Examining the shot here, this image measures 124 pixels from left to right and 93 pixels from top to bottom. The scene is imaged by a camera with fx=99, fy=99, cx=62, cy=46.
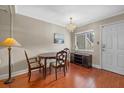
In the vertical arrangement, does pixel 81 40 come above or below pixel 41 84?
Result: above

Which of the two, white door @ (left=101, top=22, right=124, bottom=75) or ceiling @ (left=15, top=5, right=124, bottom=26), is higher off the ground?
ceiling @ (left=15, top=5, right=124, bottom=26)

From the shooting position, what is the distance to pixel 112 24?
151 inches

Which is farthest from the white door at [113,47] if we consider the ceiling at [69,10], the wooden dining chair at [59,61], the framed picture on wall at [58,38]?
the framed picture on wall at [58,38]

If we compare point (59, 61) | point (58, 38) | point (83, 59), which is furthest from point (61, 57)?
point (58, 38)

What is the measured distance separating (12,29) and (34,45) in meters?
1.06

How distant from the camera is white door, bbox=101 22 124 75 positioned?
356cm

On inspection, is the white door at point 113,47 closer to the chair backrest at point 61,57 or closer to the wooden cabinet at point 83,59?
the wooden cabinet at point 83,59

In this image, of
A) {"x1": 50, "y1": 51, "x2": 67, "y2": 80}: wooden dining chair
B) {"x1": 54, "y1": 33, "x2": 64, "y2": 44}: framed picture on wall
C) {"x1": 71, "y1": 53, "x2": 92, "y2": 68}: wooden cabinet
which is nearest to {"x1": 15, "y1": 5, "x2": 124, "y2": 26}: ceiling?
{"x1": 54, "y1": 33, "x2": 64, "y2": 44}: framed picture on wall

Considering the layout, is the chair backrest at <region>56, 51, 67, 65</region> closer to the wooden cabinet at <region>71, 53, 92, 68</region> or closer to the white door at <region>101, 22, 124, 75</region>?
the wooden cabinet at <region>71, 53, 92, 68</region>

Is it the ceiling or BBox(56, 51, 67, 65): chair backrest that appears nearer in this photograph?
the ceiling

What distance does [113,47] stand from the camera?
3.82 meters
